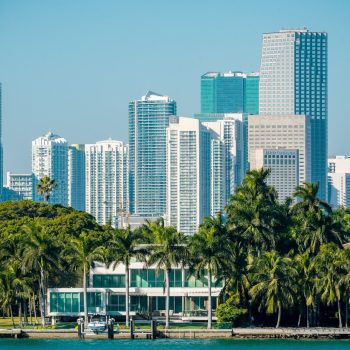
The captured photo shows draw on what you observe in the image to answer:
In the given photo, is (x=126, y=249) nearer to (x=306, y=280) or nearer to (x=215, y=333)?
(x=215, y=333)

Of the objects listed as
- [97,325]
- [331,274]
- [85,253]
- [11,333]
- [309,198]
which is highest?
[309,198]

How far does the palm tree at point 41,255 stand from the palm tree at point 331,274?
66.8 feet

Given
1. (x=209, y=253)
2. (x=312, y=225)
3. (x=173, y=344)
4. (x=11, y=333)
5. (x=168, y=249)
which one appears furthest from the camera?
(x=312, y=225)

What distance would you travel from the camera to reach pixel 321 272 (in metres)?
115

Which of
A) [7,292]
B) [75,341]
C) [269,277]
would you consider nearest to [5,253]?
[7,292]

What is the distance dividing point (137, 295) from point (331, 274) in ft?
67.3

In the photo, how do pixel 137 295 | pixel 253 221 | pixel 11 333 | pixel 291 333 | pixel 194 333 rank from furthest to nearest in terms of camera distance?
pixel 137 295
pixel 253 221
pixel 11 333
pixel 194 333
pixel 291 333

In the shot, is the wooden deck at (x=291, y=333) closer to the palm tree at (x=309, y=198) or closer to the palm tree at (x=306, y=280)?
the palm tree at (x=306, y=280)

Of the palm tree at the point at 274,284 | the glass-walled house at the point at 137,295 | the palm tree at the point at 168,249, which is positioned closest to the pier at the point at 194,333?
the palm tree at the point at 274,284

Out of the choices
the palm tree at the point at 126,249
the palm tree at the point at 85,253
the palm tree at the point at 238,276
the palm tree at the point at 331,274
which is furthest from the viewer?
the palm tree at the point at 126,249

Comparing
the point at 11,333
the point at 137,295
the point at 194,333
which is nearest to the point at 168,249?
the point at 194,333

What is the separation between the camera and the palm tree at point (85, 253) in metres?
119

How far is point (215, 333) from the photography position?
114m

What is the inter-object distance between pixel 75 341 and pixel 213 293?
17.2 meters
